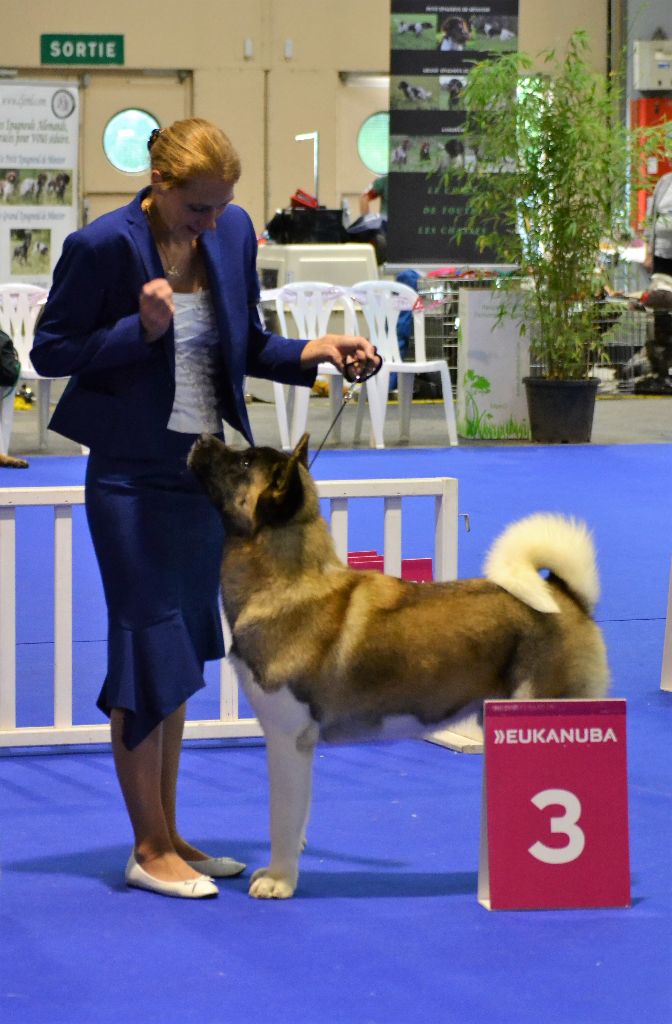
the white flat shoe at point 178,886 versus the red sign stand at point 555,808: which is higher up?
the red sign stand at point 555,808

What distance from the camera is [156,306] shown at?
2.62 m

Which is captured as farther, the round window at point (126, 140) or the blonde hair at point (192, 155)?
the round window at point (126, 140)

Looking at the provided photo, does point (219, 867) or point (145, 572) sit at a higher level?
point (145, 572)

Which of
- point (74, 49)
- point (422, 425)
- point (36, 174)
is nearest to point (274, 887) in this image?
point (422, 425)

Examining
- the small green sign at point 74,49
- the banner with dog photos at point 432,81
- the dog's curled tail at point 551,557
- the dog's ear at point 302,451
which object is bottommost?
the dog's curled tail at point 551,557

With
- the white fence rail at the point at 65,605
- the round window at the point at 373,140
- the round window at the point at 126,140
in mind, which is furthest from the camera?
the round window at the point at 373,140

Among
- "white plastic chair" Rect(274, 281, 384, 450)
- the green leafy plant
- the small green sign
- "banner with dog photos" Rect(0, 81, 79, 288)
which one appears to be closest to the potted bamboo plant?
the green leafy plant

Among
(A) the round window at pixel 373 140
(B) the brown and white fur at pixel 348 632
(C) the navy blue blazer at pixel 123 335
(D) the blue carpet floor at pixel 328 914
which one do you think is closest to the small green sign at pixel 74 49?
(A) the round window at pixel 373 140

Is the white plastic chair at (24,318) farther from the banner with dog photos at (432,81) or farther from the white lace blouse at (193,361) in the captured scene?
the white lace blouse at (193,361)

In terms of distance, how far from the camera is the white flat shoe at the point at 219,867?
308 cm

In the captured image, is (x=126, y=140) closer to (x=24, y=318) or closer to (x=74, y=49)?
(x=74, y=49)

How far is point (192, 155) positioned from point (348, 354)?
535 millimetres

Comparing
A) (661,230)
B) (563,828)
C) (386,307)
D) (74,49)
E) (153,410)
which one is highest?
(74,49)

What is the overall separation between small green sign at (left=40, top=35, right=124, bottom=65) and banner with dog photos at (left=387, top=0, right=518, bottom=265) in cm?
687
